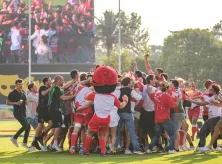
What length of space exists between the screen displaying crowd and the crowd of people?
31.6m

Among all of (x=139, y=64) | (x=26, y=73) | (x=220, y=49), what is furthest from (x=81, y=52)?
(x=139, y=64)

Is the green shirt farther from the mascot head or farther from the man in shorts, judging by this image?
the man in shorts

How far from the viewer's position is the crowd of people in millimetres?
17578

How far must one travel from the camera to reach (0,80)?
178ft

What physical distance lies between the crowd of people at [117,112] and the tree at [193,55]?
5745cm

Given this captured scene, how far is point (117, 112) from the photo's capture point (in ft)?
61.5

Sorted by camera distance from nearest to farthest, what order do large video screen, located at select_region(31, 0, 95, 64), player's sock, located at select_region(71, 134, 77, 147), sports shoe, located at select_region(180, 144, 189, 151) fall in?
1. player's sock, located at select_region(71, 134, 77, 147)
2. sports shoe, located at select_region(180, 144, 189, 151)
3. large video screen, located at select_region(31, 0, 95, 64)

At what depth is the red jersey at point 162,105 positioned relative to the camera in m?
18.5

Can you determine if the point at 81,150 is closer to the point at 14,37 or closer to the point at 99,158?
the point at 99,158

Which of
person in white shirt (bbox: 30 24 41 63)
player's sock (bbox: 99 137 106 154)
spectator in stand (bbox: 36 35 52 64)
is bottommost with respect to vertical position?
player's sock (bbox: 99 137 106 154)

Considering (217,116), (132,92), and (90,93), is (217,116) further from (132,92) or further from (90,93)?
(90,93)

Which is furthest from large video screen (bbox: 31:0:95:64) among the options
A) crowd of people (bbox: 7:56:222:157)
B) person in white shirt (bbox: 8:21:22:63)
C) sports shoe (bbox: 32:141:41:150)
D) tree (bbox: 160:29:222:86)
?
crowd of people (bbox: 7:56:222:157)

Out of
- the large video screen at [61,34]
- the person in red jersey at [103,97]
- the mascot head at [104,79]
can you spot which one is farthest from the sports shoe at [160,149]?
the large video screen at [61,34]

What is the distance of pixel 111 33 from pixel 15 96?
228 ft
